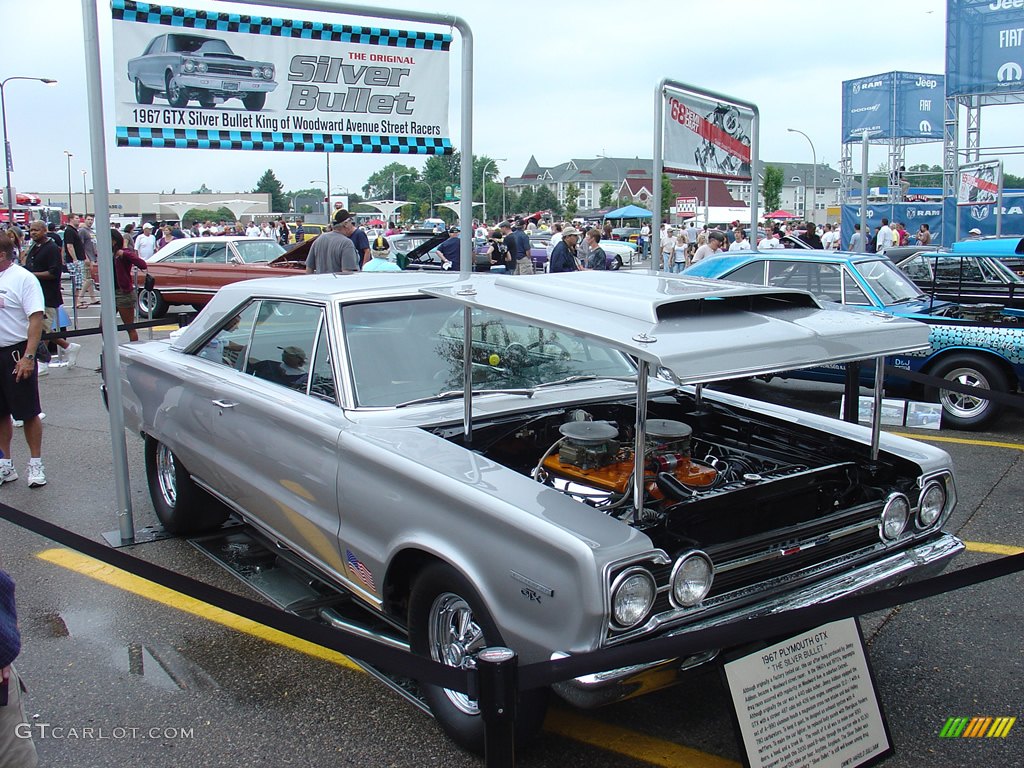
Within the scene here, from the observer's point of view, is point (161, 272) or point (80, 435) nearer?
point (80, 435)

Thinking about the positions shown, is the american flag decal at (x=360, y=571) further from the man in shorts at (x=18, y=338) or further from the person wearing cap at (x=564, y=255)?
the person wearing cap at (x=564, y=255)

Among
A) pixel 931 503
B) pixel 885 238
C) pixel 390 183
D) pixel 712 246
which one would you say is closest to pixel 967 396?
pixel 931 503

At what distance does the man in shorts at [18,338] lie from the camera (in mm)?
5965

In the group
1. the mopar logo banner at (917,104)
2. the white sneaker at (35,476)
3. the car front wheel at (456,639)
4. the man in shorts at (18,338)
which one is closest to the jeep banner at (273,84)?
the man in shorts at (18,338)

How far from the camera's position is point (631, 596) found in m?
2.70

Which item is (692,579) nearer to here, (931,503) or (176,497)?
(931,503)

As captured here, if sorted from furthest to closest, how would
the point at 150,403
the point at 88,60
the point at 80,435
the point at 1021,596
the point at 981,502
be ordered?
1. the point at 80,435
2. the point at 981,502
3. the point at 150,403
4. the point at 88,60
5. the point at 1021,596

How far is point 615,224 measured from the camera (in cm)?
6372

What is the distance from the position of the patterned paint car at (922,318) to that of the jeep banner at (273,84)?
11.2 ft

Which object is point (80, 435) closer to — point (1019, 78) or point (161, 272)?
point (161, 272)

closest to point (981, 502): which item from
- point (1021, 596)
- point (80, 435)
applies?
point (1021, 596)

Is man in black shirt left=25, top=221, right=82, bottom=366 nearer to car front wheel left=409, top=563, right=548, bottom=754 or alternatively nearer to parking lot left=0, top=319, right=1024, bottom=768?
parking lot left=0, top=319, right=1024, bottom=768

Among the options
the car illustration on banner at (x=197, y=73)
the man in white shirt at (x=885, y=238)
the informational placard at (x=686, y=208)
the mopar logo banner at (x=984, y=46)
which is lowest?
the man in white shirt at (x=885, y=238)

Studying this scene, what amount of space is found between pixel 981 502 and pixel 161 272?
14.4m
